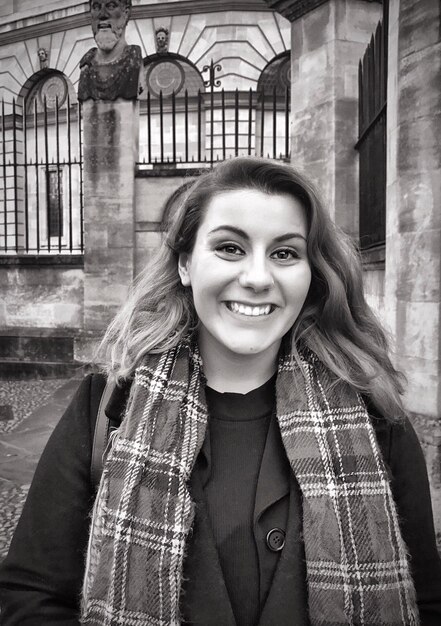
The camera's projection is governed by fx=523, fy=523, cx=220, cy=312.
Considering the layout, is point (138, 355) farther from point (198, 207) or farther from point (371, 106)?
point (371, 106)

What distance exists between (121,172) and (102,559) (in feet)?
26.4

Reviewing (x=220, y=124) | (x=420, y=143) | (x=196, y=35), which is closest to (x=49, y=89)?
(x=196, y=35)

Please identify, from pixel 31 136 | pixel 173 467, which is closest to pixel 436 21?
pixel 173 467

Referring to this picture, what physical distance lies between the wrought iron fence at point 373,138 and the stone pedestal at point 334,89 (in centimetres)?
17

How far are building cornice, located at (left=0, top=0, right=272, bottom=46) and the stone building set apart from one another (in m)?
0.05

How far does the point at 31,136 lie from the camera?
66.2ft

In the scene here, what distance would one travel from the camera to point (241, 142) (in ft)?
56.5

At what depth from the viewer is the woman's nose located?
1.45 metres

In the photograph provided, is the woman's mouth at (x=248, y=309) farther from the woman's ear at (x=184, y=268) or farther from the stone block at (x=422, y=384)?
the stone block at (x=422, y=384)

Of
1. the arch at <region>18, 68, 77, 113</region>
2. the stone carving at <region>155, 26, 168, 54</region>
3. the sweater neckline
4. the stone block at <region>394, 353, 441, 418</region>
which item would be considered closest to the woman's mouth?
the sweater neckline

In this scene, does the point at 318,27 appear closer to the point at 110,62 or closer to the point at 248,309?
the point at 110,62

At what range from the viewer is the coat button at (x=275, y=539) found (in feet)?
4.48

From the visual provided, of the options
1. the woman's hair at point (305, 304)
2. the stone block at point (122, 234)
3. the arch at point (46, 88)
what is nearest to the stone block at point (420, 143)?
the woman's hair at point (305, 304)

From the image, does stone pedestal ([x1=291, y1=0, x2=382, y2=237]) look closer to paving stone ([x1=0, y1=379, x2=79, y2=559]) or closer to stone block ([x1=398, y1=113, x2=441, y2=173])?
stone block ([x1=398, y1=113, x2=441, y2=173])
